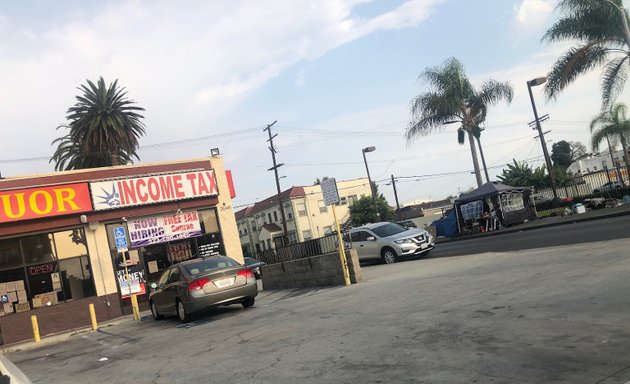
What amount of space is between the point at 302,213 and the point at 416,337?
2328 inches

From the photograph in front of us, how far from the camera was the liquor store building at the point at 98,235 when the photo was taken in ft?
54.9

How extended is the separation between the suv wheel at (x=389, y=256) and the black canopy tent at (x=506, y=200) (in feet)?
37.3

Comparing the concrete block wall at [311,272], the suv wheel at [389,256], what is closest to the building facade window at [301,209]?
the suv wheel at [389,256]

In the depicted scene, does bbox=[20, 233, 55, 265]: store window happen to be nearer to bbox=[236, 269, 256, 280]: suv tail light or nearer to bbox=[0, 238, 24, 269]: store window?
bbox=[0, 238, 24, 269]: store window

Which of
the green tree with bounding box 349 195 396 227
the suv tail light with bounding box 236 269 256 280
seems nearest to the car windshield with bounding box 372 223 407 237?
the suv tail light with bounding box 236 269 256 280

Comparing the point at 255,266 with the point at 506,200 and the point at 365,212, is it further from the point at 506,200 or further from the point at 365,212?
the point at 365,212

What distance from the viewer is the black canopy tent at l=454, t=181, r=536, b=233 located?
29094mm

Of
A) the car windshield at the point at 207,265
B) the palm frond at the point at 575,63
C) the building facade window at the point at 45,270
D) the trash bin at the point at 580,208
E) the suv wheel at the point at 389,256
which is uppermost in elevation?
the palm frond at the point at 575,63

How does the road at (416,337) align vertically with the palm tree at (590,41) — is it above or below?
below

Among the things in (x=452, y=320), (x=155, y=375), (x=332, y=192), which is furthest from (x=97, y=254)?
(x=452, y=320)

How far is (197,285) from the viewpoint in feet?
39.1

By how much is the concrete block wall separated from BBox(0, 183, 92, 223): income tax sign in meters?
6.62

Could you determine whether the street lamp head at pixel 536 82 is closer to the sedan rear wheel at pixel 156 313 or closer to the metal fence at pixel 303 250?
the metal fence at pixel 303 250

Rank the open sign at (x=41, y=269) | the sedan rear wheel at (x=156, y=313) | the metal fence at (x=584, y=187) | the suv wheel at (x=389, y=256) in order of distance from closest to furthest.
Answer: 1. the sedan rear wheel at (x=156, y=313)
2. the open sign at (x=41, y=269)
3. the suv wheel at (x=389, y=256)
4. the metal fence at (x=584, y=187)
